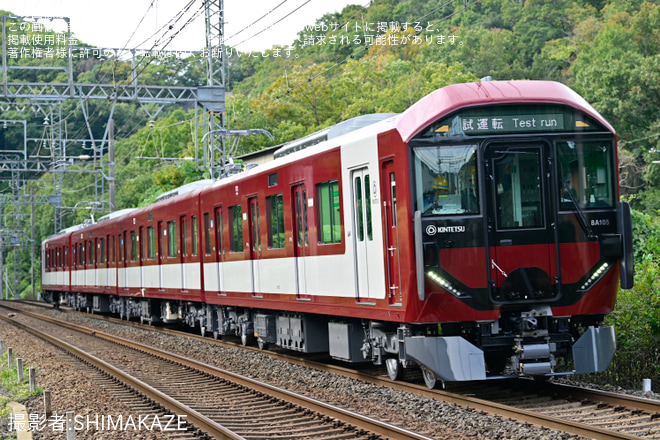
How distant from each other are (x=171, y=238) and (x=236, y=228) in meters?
5.90

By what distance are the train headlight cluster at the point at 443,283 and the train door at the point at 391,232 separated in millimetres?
526

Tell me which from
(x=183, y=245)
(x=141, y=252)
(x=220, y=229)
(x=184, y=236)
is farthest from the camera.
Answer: (x=141, y=252)

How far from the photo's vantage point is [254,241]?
51.6 feet

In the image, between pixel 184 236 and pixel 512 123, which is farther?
pixel 184 236

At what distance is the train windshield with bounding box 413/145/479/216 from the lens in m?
9.62

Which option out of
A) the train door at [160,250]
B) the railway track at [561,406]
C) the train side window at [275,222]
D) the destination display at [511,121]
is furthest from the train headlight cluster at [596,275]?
the train door at [160,250]

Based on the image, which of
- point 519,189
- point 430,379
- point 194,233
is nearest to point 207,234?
point 194,233

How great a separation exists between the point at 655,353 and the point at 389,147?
4521 millimetres

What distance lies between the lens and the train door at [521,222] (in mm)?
9602

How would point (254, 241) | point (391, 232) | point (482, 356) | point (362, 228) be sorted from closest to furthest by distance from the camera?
point (482, 356)
point (391, 232)
point (362, 228)
point (254, 241)

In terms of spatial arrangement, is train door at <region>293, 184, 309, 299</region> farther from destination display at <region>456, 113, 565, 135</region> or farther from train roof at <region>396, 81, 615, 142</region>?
destination display at <region>456, 113, 565, 135</region>

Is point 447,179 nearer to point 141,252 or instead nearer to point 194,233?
point 194,233

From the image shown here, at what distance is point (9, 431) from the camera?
31.7 feet

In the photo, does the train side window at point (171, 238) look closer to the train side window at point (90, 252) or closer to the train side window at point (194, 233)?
the train side window at point (194, 233)
